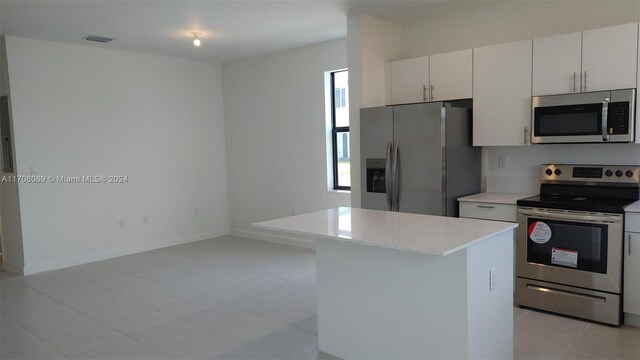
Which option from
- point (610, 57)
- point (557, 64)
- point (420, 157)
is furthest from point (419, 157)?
point (610, 57)

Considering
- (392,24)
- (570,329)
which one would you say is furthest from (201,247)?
(570,329)

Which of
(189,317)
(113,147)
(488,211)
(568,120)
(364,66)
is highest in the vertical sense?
(364,66)

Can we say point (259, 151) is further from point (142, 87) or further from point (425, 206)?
point (425, 206)

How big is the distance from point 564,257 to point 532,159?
1001 millimetres

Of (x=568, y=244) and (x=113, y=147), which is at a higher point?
(x=113, y=147)

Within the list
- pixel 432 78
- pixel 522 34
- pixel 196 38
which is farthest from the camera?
pixel 196 38

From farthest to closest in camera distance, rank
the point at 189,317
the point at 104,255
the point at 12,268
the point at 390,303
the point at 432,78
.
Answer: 1. the point at 104,255
2. the point at 12,268
3. the point at 432,78
4. the point at 189,317
5. the point at 390,303

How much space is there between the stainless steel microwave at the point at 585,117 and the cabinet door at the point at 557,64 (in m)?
0.08

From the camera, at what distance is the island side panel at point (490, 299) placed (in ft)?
7.79

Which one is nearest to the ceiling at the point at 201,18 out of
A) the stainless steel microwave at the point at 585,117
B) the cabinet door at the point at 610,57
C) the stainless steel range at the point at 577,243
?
the cabinet door at the point at 610,57

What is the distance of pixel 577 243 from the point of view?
11.2ft

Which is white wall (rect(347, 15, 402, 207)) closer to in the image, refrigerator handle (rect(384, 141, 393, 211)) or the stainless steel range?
refrigerator handle (rect(384, 141, 393, 211))

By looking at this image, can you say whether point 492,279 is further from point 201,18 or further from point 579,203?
point 201,18

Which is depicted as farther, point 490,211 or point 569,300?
point 490,211
